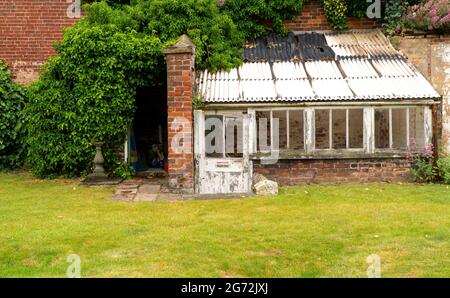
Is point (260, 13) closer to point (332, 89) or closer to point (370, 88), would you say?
point (332, 89)

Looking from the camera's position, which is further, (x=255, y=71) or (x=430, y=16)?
(x=430, y=16)

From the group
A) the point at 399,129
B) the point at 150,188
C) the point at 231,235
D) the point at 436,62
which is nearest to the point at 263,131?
the point at 150,188

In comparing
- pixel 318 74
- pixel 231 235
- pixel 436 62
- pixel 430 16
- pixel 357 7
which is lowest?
pixel 231 235

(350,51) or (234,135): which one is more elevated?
(350,51)

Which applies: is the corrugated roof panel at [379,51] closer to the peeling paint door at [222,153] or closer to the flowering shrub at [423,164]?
the flowering shrub at [423,164]

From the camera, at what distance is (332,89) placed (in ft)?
40.9

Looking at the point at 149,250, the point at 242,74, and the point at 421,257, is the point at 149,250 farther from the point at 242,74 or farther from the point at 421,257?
the point at 242,74

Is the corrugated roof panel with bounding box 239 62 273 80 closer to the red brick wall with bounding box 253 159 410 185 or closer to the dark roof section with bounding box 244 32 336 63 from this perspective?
the dark roof section with bounding box 244 32 336 63

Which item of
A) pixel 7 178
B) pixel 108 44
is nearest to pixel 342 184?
pixel 108 44

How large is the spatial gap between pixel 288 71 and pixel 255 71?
2.53ft

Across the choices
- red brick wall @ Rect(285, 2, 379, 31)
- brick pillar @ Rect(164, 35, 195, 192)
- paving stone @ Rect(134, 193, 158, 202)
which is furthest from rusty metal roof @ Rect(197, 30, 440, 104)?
paving stone @ Rect(134, 193, 158, 202)

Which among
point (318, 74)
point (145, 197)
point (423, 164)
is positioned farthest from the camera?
point (318, 74)

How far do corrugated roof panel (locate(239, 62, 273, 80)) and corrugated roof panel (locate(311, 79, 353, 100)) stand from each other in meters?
1.10

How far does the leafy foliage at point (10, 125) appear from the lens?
14688 mm
